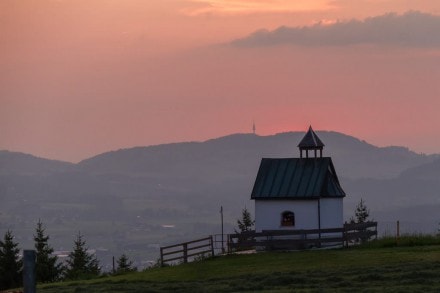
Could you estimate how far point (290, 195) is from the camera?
2569 inches

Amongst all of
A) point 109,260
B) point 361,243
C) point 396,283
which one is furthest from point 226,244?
point 109,260

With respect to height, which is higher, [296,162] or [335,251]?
[296,162]

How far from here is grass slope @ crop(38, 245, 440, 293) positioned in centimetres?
3947

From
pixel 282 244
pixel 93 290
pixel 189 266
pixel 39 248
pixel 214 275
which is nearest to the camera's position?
pixel 93 290

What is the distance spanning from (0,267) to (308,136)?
2004cm

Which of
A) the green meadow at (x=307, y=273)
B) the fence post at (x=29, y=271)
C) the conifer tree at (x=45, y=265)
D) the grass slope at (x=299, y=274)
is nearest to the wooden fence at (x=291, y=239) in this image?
the green meadow at (x=307, y=273)

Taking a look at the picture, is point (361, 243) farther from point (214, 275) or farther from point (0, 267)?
point (0, 267)

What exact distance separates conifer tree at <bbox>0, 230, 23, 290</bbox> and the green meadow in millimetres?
14406

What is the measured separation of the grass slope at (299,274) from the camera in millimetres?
39469

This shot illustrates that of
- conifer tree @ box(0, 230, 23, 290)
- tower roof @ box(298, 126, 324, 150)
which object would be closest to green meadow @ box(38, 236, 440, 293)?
tower roof @ box(298, 126, 324, 150)

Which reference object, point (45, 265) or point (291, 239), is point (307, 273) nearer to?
point (291, 239)

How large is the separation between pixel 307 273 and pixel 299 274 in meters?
0.51

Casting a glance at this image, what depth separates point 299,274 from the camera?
44719 millimetres

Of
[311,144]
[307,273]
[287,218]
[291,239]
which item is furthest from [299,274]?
[311,144]
